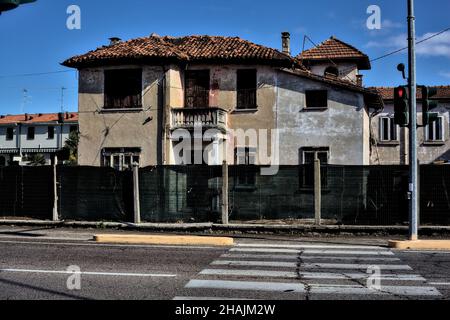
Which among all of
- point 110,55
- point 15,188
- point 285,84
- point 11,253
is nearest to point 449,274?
point 11,253

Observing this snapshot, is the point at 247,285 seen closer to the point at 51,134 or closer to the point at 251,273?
the point at 251,273

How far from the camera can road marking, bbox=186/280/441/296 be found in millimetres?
7914

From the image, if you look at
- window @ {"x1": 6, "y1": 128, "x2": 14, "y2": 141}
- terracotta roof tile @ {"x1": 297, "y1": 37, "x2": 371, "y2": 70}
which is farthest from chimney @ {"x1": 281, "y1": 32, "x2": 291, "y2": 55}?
window @ {"x1": 6, "y1": 128, "x2": 14, "y2": 141}

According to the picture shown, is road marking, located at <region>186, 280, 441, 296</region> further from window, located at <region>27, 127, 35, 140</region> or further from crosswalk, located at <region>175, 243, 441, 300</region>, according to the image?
window, located at <region>27, 127, 35, 140</region>

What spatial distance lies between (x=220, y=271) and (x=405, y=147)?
3092cm

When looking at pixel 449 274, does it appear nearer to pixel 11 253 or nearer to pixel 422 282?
pixel 422 282

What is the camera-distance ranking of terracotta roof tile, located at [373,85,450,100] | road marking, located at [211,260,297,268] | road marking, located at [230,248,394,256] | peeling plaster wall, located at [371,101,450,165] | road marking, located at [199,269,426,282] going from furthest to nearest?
peeling plaster wall, located at [371,101,450,165] → terracotta roof tile, located at [373,85,450,100] → road marking, located at [230,248,394,256] → road marking, located at [211,260,297,268] → road marking, located at [199,269,426,282]

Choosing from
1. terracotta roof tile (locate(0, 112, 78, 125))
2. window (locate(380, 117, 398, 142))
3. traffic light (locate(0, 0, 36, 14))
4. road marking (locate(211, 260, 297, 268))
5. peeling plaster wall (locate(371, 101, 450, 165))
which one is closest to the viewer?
traffic light (locate(0, 0, 36, 14))

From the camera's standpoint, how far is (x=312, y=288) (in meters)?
8.19

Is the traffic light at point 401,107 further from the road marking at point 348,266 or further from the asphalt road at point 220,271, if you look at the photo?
the road marking at point 348,266

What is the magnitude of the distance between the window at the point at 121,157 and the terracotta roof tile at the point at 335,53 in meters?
13.4

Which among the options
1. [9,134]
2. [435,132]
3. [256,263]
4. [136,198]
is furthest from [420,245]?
[9,134]

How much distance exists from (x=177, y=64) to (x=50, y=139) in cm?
5252

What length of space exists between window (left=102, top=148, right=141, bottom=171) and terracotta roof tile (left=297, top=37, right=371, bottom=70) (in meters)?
13.4
